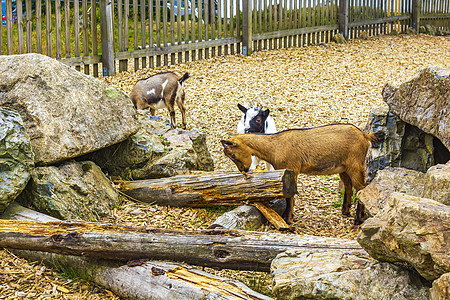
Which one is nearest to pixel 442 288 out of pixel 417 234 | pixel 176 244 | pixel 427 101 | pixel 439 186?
pixel 417 234

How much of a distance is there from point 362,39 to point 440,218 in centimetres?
1470

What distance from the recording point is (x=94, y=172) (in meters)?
5.64

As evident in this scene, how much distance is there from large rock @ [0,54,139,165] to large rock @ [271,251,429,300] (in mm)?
2817

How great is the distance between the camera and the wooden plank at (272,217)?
210 inches

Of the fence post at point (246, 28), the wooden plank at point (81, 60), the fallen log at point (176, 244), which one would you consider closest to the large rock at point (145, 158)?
the fallen log at point (176, 244)

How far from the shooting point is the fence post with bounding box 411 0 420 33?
61.8ft

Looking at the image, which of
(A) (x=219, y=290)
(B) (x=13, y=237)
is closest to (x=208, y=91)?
(B) (x=13, y=237)

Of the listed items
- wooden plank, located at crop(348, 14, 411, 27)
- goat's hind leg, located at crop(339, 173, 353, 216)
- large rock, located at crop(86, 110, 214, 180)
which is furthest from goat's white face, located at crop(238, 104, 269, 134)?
wooden plank, located at crop(348, 14, 411, 27)

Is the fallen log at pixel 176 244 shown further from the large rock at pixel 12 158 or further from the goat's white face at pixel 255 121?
the goat's white face at pixel 255 121

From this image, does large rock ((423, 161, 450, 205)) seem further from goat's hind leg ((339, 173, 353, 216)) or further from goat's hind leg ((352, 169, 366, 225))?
goat's hind leg ((339, 173, 353, 216))

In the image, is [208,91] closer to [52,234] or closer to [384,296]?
[52,234]

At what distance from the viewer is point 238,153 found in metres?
5.66

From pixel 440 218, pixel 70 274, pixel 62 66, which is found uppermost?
pixel 62 66

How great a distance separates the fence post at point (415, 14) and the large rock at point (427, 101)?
48.7 feet
